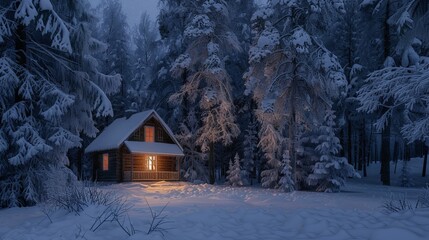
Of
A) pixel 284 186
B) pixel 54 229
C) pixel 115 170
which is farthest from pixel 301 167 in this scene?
pixel 54 229

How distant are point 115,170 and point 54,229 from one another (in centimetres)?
2374

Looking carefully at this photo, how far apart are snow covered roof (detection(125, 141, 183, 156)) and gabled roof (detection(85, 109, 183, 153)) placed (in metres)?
0.52

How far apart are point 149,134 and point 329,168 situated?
15.0 metres

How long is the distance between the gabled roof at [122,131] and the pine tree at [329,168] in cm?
1203

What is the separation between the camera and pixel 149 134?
105ft

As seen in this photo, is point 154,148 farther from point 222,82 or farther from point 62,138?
point 62,138

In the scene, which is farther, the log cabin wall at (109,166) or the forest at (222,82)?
the log cabin wall at (109,166)

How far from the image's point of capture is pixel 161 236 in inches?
279

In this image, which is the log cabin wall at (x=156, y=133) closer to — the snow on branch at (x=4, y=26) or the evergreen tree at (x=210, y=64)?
the evergreen tree at (x=210, y=64)

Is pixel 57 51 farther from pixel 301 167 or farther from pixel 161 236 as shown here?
pixel 301 167

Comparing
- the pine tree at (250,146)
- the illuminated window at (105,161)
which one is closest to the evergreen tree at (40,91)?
the illuminated window at (105,161)

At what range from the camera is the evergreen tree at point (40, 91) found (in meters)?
13.0

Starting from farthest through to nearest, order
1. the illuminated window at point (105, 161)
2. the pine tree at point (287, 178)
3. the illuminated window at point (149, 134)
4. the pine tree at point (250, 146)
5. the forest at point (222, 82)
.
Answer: the pine tree at point (250, 146)
the illuminated window at point (105, 161)
the illuminated window at point (149, 134)
the pine tree at point (287, 178)
the forest at point (222, 82)

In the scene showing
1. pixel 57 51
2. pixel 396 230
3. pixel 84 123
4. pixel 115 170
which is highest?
pixel 57 51
